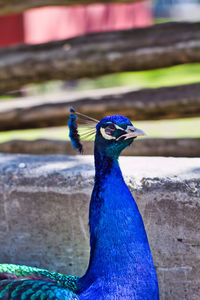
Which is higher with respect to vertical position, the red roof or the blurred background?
the red roof

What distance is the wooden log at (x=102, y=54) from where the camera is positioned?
11.1ft

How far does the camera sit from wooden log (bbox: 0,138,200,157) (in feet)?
11.8

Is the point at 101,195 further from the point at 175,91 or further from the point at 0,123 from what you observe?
the point at 0,123

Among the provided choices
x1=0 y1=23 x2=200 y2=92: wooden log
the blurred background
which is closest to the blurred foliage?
the blurred background

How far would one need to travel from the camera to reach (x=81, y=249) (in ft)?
7.13

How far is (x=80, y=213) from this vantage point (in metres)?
2.15

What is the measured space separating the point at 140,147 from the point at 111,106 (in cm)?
39

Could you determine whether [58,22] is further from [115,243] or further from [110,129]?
[115,243]

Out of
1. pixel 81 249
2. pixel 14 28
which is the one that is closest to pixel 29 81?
pixel 81 249

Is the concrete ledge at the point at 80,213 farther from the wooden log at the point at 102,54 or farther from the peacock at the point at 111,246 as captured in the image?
the wooden log at the point at 102,54

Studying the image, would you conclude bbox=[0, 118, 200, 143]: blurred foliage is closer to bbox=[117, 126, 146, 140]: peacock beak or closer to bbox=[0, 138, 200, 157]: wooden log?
bbox=[0, 138, 200, 157]: wooden log

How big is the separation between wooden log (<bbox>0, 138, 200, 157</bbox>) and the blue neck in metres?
1.42

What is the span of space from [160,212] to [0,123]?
2440 mm

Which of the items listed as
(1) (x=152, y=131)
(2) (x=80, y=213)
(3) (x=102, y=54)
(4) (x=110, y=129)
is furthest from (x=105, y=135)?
(1) (x=152, y=131)
